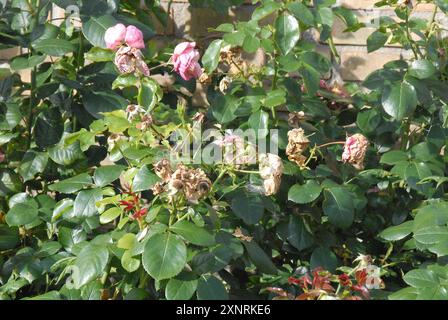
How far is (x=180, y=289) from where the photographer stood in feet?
5.27

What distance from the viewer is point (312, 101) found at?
89.3 inches

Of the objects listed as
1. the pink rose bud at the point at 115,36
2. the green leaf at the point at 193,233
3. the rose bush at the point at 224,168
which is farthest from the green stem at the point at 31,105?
the green leaf at the point at 193,233

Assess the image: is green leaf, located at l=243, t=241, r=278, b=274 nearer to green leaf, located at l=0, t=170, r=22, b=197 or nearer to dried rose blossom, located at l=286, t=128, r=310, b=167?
dried rose blossom, located at l=286, t=128, r=310, b=167

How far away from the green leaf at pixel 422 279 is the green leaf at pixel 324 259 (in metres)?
0.36

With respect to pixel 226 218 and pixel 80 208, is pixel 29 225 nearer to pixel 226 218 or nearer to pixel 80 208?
pixel 80 208

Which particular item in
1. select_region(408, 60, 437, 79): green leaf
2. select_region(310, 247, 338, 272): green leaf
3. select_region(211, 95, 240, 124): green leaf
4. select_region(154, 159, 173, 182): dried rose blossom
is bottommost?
select_region(310, 247, 338, 272): green leaf

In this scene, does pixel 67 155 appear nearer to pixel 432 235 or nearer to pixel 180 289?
pixel 180 289

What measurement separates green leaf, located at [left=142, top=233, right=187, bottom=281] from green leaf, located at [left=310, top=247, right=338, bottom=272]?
20.1 inches

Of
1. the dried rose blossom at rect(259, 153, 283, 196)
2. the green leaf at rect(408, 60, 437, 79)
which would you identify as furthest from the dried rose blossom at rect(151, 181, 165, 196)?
the green leaf at rect(408, 60, 437, 79)

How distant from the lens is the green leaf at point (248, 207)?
6.07 ft

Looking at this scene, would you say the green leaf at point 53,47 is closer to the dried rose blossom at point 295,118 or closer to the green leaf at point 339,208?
the dried rose blossom at point 295,118

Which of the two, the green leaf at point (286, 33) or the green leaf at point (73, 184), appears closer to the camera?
the green leaf at point (73, 184)

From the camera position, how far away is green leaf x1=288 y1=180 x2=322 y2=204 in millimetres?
1929

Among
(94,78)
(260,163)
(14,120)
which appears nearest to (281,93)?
(260,163)
